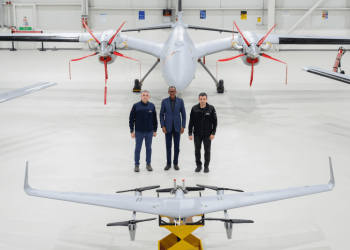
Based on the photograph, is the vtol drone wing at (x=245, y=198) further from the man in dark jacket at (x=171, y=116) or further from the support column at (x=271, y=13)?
the support column at (x=271, y=13)

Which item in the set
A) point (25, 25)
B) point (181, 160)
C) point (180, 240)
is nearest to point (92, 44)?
point (181, 160)

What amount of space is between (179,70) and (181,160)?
13.4 ft

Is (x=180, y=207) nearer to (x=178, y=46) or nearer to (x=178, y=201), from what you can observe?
(x=178, y=201)

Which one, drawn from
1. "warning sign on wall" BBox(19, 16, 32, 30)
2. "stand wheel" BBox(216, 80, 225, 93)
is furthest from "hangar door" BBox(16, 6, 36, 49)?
"stand wheel" BBox(216, 80, 225, 93)

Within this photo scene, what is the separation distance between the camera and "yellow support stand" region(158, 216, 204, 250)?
452 cm

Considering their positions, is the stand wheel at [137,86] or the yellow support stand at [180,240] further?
the stand wheel at [137,86]

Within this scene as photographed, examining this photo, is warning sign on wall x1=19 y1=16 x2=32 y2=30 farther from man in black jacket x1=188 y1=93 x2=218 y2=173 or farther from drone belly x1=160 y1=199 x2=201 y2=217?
drone belly x1=160 y1=199 x2=201 y2=217

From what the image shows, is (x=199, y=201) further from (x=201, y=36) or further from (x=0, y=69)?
(x=201, y=36)

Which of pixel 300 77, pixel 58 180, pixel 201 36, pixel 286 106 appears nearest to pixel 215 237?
pixel 58 180

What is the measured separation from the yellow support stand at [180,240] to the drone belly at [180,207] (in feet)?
1.23

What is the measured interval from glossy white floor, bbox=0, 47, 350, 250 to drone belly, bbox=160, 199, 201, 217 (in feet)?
5.17

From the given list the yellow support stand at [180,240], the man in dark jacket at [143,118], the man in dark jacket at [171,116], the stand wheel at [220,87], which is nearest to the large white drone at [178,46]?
the stand wheel at [220,87]

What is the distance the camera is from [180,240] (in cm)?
475

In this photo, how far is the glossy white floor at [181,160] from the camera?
5918mm
